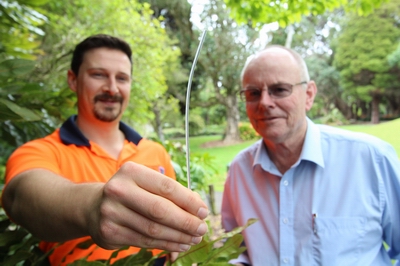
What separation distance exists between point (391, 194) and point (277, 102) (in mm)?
464

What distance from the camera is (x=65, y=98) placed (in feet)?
4.18

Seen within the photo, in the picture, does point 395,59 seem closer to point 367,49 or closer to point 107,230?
point 367,49

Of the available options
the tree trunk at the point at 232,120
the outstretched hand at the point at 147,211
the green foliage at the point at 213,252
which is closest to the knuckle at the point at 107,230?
the outstretched hand at the point at 147,211

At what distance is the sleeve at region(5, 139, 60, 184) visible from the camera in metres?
0.72

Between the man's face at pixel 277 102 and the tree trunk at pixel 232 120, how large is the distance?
6.40ft

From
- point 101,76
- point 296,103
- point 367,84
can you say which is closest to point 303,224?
point 296,103

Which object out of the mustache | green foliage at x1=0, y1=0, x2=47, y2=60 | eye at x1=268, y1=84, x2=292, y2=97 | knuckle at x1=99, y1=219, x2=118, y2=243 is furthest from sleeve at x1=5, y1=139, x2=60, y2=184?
eye at x1=268, y1=84, x2=292, y2=97

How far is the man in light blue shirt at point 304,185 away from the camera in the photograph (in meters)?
0.90

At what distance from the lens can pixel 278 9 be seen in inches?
69.6

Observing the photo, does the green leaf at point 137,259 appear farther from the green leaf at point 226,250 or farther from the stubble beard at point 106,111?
the stubble beard at point 106,111

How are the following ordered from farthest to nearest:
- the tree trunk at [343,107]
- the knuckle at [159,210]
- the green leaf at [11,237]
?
the tree trunk at [343,107], the green leaf at [11,237], the knuckle at [159,210]

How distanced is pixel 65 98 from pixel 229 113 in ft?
7.59

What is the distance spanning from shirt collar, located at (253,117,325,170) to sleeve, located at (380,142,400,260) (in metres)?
0.19

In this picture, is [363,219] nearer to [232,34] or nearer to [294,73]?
[294,73]
